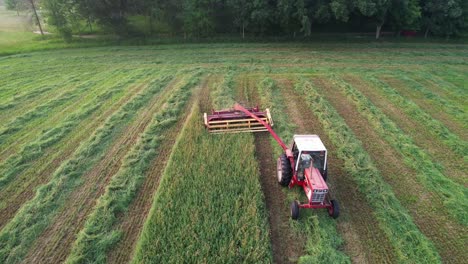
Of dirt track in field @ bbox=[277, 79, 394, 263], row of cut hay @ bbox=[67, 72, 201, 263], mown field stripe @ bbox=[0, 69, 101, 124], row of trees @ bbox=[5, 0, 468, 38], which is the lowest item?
dirt track in field @ bbox=[277, 79, 394, 263]

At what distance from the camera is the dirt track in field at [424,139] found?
10.7 meters

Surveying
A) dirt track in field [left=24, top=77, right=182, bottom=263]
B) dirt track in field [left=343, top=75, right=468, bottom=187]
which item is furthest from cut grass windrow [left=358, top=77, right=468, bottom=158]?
dirt track in field [left=24, top=77, right=182, bottom=263]

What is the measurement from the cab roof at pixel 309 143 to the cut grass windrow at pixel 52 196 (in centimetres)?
754

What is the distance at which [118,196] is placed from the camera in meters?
9.35

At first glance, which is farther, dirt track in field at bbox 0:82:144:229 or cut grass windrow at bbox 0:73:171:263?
dirt track in field at bbox 0:82:144:229

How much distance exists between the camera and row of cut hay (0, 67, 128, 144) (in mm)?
13382

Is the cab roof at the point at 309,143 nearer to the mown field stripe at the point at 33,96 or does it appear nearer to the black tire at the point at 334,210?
the black tire at the point at 334,210

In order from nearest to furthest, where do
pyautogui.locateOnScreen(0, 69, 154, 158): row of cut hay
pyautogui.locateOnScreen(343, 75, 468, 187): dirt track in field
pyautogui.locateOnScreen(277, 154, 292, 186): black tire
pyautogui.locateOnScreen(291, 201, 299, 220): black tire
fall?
pyautogui.locateOnScreen(291, 201, 299, 220): black tire → pyautogui.locateOnScreen(277, 154, 292, 186): black tire → pyautogui.locateOnScreen(343, 75, 468, 187): dirt track in field → pyautogui.locateOnScreen(0, 69, 154, 158): row of cut hay

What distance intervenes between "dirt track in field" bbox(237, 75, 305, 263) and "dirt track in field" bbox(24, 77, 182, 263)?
17.6ft

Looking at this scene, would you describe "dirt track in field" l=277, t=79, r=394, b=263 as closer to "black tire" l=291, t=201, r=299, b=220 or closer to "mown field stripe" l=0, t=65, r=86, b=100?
"black tire" l=291, t=201, r=299, b=220

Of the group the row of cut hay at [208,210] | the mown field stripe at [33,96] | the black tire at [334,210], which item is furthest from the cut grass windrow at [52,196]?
the black tire at [334,210]

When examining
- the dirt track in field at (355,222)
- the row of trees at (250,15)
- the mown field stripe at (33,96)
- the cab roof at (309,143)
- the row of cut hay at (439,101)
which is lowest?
the dirt track in field at (355,222)

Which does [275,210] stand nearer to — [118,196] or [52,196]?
[118,196]

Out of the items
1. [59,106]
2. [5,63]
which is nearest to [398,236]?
[59,106]
